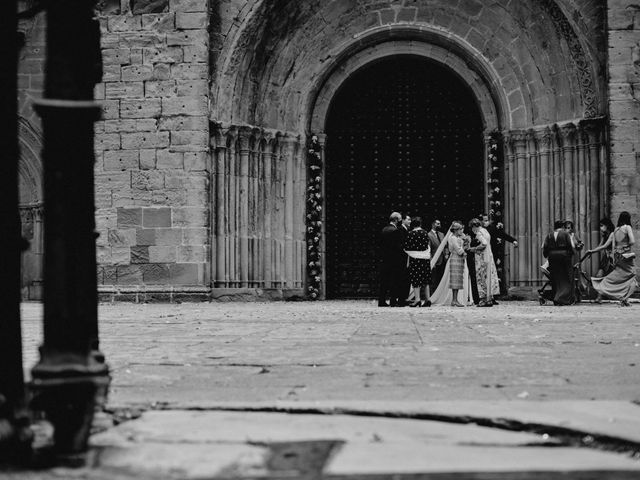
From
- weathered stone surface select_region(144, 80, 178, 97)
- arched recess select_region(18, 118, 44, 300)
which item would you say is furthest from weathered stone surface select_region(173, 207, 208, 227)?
arched recess select_region(18, 118, 44, 300)

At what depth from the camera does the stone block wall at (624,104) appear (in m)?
17.9

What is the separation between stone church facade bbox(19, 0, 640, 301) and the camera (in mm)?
18422

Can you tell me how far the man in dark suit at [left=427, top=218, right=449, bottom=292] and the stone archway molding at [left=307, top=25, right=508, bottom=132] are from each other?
8.41 ft

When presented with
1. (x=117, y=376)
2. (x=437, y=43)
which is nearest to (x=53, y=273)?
(x=117, y=376)

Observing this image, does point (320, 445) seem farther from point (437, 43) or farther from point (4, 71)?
point (437, 43)

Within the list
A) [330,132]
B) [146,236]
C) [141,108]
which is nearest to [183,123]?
[141,108]

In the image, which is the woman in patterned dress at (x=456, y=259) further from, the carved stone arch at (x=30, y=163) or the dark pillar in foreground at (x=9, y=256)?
the dark pillar in foreground at (x=9, y=256)

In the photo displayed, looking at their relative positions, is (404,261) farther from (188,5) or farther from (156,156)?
(188,5)

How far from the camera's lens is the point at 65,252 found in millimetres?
3217

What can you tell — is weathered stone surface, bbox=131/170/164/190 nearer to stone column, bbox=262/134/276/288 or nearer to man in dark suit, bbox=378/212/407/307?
stone column, bbox=262/134/276/288

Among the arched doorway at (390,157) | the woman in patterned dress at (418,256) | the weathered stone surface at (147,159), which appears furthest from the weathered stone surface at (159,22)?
the woman in patterned dress at (418,256)

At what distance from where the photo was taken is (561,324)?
10.9m

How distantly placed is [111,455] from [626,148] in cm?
1620

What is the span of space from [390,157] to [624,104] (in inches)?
205
